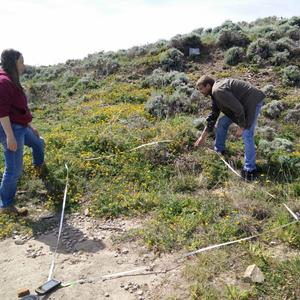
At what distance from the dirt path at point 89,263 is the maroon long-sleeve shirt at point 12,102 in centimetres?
150

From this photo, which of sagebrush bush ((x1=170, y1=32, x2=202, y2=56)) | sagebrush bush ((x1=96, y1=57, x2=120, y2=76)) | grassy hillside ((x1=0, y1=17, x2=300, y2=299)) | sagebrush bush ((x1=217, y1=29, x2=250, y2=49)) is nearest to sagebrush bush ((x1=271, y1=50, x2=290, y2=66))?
grassy hillside ((x1=0, y1=17, x2=300, y2=299))

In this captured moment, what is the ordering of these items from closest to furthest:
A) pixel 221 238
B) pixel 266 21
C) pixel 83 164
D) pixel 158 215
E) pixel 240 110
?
pixel 221 238 → pixel 158 215 → pixel 240 110 → pixel 83 164 → pixel 266 21

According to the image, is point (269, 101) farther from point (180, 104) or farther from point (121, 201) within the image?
point (121, 201)

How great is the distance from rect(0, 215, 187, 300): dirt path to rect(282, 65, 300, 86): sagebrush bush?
7.43 metres

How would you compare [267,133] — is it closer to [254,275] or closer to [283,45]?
[254,275]

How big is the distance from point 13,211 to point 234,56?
31.2 ft

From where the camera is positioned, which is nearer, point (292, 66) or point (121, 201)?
point (121, 201)

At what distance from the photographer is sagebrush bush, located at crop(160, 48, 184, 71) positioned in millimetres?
14312

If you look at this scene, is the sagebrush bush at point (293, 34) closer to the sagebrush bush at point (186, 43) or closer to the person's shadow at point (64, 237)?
the sagebrush bush at point (186, 43)

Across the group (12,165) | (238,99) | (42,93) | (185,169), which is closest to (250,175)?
(185,169)

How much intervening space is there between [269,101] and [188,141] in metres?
3.36

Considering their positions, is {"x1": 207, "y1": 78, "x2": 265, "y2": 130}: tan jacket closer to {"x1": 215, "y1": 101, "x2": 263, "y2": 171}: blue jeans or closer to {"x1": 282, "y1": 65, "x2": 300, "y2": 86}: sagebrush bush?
{"x1": 215, "y1": 101, "x2": 263, "y2": 171}: blue jeans

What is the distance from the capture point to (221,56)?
14.5m

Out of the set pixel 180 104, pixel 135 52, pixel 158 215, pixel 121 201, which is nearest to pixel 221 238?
pixel 158 215
